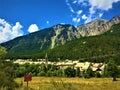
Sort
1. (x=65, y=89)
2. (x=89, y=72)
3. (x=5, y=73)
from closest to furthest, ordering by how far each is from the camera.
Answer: (x=65, y=89)
(x=5, y=73)
(x=89, y=72)

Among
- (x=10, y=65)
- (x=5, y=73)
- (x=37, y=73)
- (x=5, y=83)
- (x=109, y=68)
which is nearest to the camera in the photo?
(x=5, y=83)

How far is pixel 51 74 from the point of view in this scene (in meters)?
Result: 129

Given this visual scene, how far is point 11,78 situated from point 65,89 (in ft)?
32.3

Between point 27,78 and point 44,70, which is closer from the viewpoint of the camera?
point 27,78

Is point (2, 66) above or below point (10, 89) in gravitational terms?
above

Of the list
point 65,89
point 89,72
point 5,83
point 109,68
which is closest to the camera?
point 65,89

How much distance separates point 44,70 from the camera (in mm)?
140625

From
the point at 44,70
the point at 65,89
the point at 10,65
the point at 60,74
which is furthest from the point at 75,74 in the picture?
the point at 65,89

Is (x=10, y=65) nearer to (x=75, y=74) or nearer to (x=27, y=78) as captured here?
(x=27, y=78)

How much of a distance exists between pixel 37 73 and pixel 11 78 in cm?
10487

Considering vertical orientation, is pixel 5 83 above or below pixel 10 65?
below

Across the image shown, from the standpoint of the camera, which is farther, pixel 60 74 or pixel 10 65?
pixel 60 74

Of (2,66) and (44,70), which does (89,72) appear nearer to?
(44,70)

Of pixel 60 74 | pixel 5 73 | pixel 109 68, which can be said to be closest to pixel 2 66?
pixel 5 73
